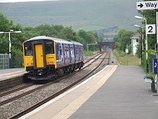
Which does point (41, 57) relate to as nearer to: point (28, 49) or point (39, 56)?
point (39, 56)

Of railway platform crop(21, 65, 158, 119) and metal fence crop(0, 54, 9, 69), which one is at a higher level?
metal fence crop(0, 54, 9, 69)

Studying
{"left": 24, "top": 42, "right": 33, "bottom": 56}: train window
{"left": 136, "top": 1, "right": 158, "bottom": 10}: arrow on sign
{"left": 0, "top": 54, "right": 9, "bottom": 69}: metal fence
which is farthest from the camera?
{"left": 0, "top": 54, "right": 9, "bottom": 69}: metal fence

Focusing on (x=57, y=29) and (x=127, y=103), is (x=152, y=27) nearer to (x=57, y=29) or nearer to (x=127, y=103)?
(x=127, y=103)

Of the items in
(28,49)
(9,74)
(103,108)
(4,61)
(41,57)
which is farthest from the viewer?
(4,61)

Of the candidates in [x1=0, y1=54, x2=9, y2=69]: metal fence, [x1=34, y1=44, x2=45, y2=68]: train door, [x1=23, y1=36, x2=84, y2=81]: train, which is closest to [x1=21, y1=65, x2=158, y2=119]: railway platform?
[x1=23, y1=36, x2=84, y2=81]: train

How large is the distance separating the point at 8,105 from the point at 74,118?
5546mm

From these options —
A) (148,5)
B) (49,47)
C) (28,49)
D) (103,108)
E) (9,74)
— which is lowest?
(9,74)

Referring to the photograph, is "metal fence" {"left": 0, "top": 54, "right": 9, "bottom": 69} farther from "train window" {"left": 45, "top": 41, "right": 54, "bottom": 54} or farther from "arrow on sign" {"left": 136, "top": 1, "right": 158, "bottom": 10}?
"arrow on sign" {"left": 136, "top": 1, "right": 158, "bottom": 10}

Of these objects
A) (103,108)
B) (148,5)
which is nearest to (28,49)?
(148,5)

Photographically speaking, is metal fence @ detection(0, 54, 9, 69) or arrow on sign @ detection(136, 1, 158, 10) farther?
metal fence @ detection(0, 54, 9, 69)

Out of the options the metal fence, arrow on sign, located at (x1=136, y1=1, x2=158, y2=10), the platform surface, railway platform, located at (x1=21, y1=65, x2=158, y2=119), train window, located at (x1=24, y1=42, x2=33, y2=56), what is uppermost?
arrow on sign, located at (x1=136, y1=1, x2=158, y2=10)

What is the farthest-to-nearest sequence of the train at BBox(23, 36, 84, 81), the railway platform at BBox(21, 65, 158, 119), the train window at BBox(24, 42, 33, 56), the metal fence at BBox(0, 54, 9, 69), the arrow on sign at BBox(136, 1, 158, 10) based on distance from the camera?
1. the metal fence at BBox(0, 54, 9, 69)
2. the train window at BBox(24, 42, 33, 56)
3. the train at BBox(23, 36, 84, 81)
4. the arrow on sign at BBox(136, 1, 158, 10)
5. the railway platform at BBox(21, 65, 158, 119)

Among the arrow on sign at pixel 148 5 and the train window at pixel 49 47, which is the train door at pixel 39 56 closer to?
the train window at pixel 49 47

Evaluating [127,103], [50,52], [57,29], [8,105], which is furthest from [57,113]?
[57,29]
